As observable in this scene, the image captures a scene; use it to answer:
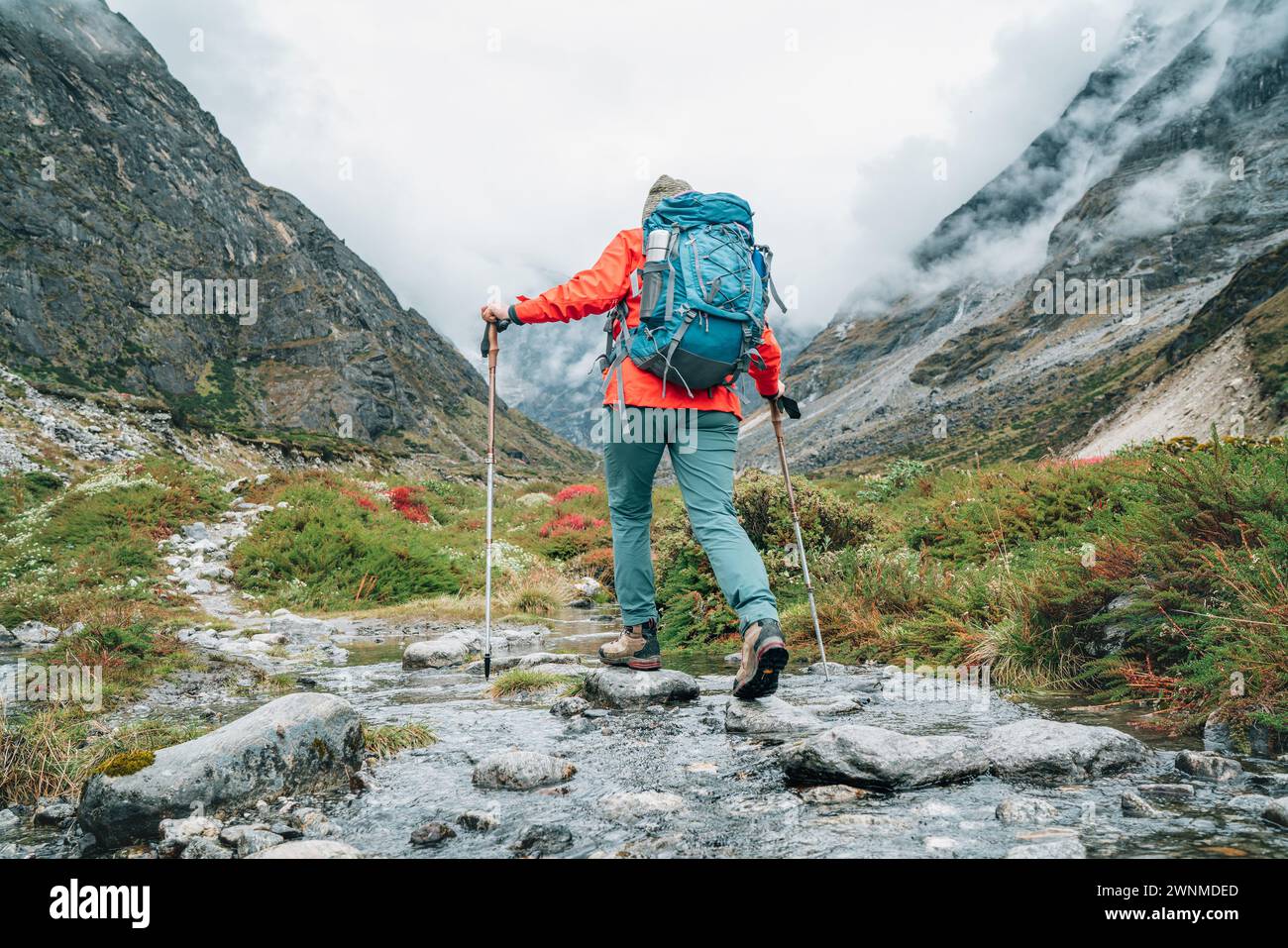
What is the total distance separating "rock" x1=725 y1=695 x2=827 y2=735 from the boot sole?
0.23 ft

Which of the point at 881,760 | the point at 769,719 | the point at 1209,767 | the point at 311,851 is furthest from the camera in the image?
the point at 769,719

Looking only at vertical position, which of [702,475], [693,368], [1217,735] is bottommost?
[1217,735]

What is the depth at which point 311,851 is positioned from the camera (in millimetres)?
2365

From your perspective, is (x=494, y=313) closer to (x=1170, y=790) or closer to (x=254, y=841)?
(x=254, y=841)

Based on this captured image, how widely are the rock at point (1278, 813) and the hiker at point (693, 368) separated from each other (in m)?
2.10

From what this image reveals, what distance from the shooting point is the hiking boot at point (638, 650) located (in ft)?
17.4

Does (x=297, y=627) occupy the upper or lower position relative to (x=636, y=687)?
lower

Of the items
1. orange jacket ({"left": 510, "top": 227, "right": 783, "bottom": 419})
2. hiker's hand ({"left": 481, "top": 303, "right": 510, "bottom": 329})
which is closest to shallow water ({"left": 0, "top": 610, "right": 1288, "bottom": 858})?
orange jacket ({"left": 510, "top": 227, "right": 783, "bottom": 419})

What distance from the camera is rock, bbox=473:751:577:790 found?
322 cm

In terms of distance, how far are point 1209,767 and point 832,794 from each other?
1.38m

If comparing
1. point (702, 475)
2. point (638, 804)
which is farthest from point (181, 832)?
point (702, 475)

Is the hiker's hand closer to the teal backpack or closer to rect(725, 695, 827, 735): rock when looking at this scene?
the teal backpack

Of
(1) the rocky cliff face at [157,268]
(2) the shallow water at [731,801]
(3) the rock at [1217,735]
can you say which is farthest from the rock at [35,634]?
(1) the rocky cliff face at [157,268]

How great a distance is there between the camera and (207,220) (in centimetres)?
10325
